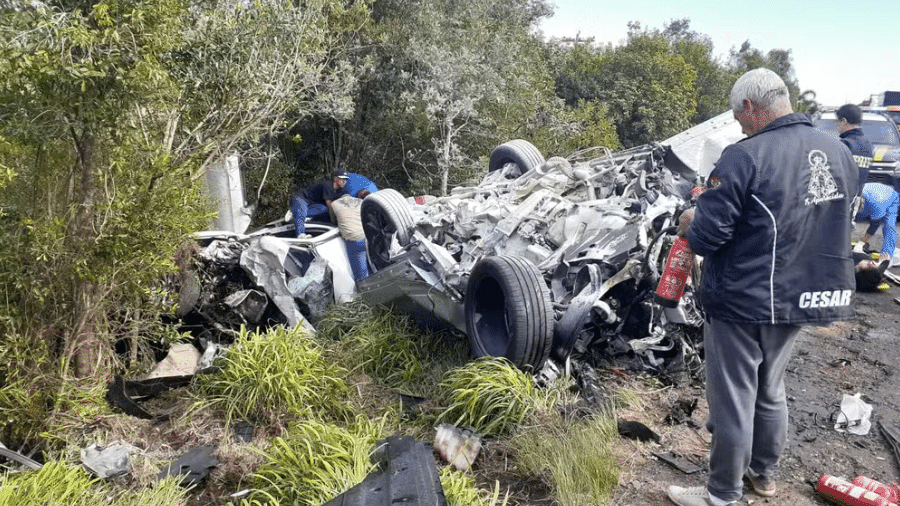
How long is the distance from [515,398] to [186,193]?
221 cm

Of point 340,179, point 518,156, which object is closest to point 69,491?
point 340,179

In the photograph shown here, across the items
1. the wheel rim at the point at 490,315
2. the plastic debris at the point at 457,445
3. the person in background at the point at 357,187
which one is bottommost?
the plastic debris at the point at 457,445

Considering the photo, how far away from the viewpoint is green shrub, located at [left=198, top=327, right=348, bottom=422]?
12.6 ft

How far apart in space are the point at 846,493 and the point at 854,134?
5.28 m

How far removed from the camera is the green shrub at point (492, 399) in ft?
11.9

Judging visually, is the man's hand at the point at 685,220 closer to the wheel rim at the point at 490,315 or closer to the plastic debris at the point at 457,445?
the plastic debris at the point at 457,445

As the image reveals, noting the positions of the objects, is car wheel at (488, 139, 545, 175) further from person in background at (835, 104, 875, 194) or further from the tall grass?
the tall grass

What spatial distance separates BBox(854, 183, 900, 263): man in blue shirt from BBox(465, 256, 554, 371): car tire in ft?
15.6

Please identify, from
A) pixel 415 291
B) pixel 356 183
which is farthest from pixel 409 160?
pixel 415 291

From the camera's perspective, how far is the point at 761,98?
253 cm

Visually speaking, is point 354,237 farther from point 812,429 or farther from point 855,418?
point 855,418

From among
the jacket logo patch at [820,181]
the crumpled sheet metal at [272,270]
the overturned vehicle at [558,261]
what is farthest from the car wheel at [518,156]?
the jacket logo patch at [820,181]

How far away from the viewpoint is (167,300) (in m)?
4.36

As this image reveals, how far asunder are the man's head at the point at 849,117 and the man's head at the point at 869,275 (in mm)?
1419
